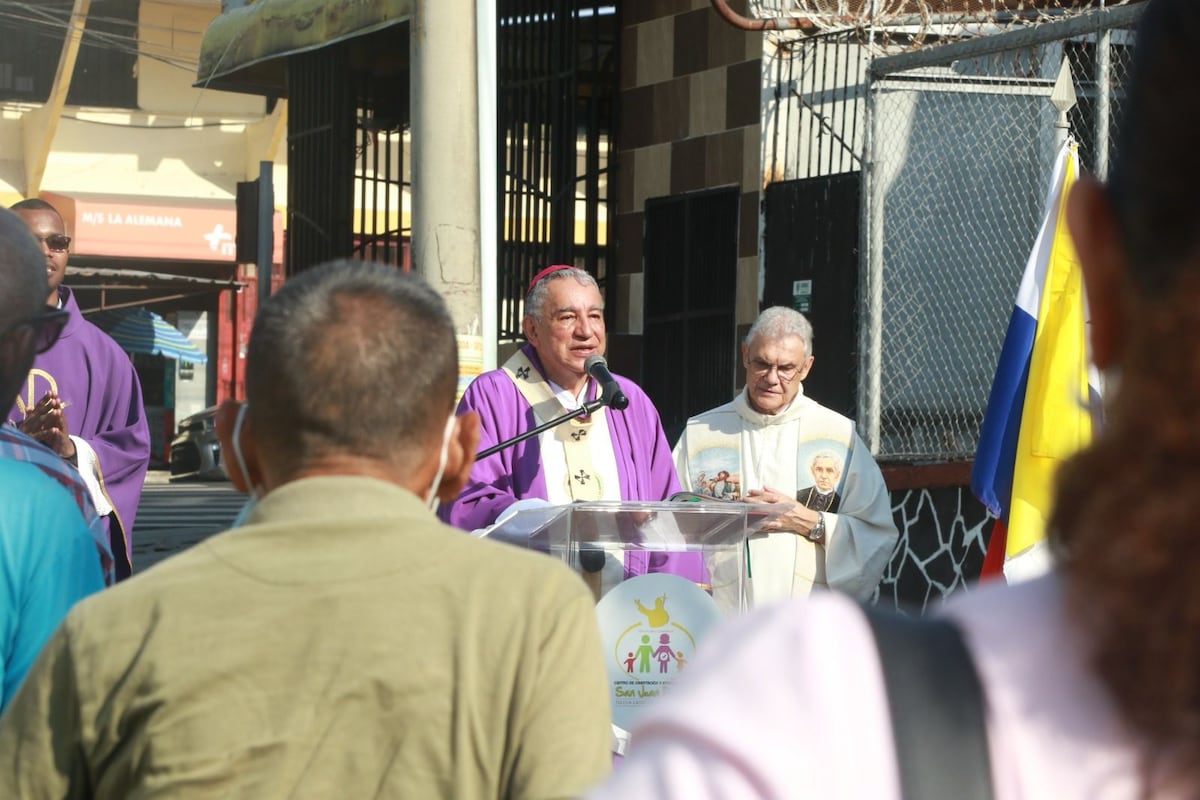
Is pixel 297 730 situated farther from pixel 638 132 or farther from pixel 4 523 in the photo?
pixel 638 132

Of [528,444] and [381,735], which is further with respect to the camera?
[528,444]

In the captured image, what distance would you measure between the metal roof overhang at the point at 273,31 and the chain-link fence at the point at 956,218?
9.76ft

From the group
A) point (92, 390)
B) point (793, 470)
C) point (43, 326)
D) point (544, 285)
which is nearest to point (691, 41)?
point (793, 470)

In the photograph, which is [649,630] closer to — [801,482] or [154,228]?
[801,482]

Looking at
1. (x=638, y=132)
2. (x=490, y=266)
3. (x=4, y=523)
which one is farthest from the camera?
(x=638, y=132)

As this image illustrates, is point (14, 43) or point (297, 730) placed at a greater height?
point (14, 43)

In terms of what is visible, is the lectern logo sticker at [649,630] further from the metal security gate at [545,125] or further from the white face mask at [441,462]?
the metal security gate at [545,125]

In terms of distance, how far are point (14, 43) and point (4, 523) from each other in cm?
2523

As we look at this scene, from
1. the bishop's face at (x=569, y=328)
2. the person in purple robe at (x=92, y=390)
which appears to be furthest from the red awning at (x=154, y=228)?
the bishop's face at (x=569, y=328)

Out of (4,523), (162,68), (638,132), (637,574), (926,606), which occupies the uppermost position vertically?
(162,68)

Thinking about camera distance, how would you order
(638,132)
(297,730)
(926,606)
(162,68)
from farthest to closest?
(162,68), (638,132), (926,606), (297,730)

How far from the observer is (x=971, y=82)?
8.47 metres

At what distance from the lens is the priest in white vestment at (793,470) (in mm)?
6078

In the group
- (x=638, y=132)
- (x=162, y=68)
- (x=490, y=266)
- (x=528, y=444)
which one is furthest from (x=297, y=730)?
(x=162, y=68)
